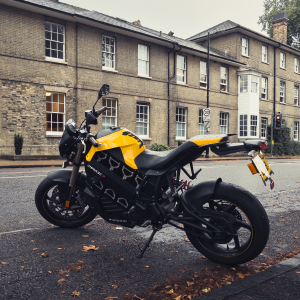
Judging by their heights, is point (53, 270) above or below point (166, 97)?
below

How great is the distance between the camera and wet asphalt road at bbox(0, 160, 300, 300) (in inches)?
103

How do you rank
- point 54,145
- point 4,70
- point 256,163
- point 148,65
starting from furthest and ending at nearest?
point 148,65 < point 54,145 < point 4,70 < point 256,163

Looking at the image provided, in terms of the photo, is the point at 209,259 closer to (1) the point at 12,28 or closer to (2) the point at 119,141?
(2) the point at 119,141

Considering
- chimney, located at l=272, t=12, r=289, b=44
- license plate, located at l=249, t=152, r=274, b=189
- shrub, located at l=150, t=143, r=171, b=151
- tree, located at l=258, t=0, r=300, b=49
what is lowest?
shrub, located at l=150, t=143, r=171, b=151

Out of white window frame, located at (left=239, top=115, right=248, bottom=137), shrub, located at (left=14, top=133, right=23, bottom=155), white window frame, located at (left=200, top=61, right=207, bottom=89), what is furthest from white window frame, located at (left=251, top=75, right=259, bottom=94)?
shrub, located at (left=14, top=133, right=23, bottom=155)

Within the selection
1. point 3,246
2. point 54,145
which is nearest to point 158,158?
point 3,246

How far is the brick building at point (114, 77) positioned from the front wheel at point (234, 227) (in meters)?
15.1

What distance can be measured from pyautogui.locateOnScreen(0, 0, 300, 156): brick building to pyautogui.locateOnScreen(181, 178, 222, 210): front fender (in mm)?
14919

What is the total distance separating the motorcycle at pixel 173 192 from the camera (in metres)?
2.97

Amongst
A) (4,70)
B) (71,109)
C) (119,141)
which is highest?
(4,70)

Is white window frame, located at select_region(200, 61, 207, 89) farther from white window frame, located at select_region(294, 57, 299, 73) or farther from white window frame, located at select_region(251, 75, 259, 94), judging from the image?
white window frame, located at select_region(294, 57, 299, 73)

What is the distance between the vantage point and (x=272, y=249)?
363 centimetres

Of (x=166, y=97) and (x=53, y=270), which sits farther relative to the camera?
(x=166, y=97)

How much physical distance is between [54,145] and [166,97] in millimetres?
8906
